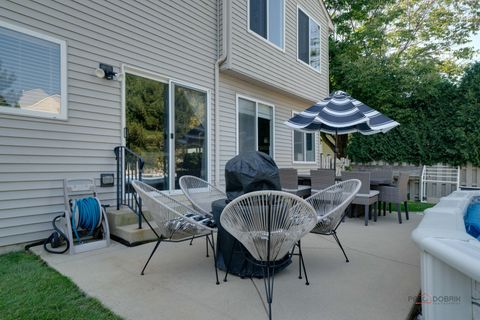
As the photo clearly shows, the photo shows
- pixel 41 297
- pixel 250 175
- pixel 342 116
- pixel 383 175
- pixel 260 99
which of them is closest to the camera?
pixel 41 297

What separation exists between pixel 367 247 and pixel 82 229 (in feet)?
11.0

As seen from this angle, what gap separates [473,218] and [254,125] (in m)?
4.63

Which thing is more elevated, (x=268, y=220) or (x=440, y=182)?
(x=268, y=220)

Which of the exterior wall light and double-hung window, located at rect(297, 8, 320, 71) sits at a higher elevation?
double-hung window, located at rect(297, 8, 320, 71)

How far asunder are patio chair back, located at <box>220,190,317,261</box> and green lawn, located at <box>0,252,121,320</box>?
3.27 feet

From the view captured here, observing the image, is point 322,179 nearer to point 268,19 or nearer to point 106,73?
point 106,73

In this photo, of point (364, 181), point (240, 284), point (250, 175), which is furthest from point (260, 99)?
point (240, 284)

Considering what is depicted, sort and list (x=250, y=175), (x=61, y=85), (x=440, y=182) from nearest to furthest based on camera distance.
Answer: (x=250, y=175)
(x=61, y=85)
(x=440, y=182)

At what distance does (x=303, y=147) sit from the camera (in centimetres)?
867

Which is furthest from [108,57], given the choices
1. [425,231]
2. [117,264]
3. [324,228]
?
[425,231]

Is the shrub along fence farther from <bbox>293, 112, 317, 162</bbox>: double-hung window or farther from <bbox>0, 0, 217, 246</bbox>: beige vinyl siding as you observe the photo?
<bbox>0, 0, 217, 246</bbox>: beige vinyl siding

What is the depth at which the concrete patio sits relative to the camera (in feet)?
6.34

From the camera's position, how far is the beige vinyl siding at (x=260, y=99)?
5.85 meters

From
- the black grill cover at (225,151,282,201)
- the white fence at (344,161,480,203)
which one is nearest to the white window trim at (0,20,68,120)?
the black grill cover at (225,151,282,201)
